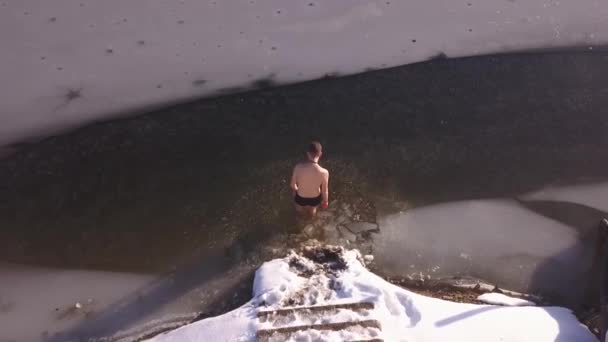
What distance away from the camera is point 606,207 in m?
4.86

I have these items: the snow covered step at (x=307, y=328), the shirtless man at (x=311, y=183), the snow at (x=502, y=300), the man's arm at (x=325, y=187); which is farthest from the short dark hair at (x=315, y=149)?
the snow at (x=502, y=300)

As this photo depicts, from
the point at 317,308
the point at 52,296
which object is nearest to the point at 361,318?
the point at 317,308

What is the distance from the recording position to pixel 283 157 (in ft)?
17.3

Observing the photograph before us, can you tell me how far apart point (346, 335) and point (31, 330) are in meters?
2.60

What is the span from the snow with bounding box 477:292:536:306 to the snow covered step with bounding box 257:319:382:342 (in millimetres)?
1122

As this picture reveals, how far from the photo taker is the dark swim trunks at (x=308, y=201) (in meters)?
4.39

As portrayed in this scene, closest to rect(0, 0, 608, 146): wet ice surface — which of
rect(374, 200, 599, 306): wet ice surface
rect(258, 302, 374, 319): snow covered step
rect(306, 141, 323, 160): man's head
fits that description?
rect(306, 141, 323, 160): man's head

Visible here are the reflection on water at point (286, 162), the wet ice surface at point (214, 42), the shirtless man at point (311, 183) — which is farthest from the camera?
the wet ice surface at point (214, 42)

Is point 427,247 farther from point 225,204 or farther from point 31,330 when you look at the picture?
point 31,330

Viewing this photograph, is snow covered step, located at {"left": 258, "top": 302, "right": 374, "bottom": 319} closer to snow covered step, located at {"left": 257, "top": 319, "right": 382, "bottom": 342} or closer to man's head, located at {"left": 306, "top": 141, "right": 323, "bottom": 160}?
snow covered step, located at {"left": 257, "top": 319, "right": 382, "bottom": 342}

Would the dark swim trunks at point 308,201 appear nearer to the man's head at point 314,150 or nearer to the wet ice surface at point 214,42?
the man's head at point 314,150

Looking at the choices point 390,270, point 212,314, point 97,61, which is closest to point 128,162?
point 97,61

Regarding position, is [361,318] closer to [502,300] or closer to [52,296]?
[502,300]

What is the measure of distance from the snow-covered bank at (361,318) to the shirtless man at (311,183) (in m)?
0.71
